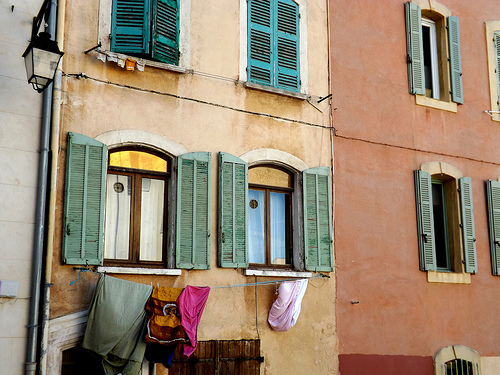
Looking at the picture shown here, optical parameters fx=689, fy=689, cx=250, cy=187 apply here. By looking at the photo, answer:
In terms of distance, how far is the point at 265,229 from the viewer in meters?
10.5

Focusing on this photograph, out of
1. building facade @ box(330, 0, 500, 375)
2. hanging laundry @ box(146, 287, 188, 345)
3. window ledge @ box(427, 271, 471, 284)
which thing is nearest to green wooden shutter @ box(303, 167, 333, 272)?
building facade @ box(330, 0, 500, 375)

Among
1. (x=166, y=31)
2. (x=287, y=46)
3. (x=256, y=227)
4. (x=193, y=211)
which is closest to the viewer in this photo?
(x=193, y=211)

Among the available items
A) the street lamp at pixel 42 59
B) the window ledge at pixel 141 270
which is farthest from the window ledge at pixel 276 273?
the street lamp at pixel 42 59

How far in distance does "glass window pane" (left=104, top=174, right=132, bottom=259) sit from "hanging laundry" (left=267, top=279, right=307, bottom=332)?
226 centimetres

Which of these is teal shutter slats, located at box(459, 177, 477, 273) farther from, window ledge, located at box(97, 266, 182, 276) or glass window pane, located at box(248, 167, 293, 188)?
window ledge, located at box(97, 266, 182, 276)

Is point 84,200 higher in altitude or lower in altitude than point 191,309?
higher

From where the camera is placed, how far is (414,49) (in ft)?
40.9

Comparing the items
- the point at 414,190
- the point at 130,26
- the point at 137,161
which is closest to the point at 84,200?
the point at 137,161

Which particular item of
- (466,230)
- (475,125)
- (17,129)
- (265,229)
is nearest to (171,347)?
(265,229)

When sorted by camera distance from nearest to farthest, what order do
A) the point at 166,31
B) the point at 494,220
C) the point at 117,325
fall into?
the point at 117,325
the point at 166,31
the point at 494,220

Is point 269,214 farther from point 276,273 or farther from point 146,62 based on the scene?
point 146,62

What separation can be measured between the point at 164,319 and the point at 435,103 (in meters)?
6.63

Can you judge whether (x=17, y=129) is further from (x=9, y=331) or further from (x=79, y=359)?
(x=79, y=359)

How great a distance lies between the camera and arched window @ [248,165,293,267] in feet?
34.2
